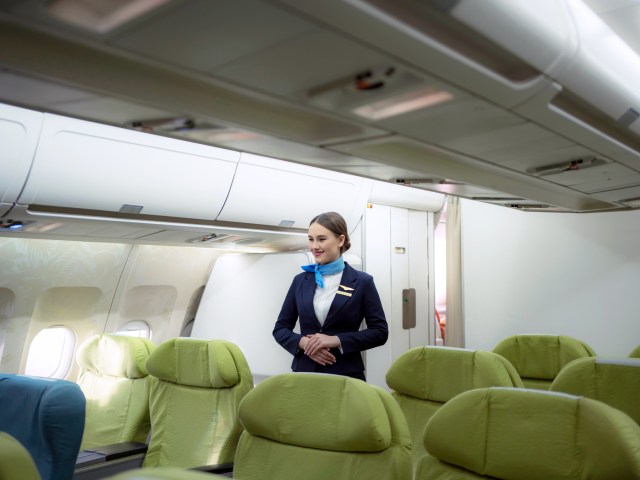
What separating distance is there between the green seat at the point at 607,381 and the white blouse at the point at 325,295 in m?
1.23

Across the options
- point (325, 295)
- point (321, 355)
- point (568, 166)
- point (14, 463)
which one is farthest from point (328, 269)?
point (14, 463)

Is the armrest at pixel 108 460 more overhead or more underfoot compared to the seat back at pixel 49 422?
Result: more underfoot

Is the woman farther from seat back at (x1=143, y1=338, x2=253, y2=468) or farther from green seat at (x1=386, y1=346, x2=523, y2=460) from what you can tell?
seat back at (x1=143, y1=338, x2=253, y2=468)

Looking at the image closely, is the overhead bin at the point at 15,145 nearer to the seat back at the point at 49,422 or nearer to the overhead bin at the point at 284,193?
the seat back at the point at 49,422

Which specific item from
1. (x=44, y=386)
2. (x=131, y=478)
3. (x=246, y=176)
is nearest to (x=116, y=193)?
(x=246, y=176)

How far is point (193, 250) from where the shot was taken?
5289 mm

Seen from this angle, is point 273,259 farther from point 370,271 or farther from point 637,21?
point 637,21

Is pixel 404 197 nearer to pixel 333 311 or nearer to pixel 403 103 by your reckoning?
pixel 333 311

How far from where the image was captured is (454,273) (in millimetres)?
6215

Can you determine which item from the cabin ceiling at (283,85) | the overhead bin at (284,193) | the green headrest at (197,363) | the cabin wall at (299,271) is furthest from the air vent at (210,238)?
the cabin ceiling at (283,85)

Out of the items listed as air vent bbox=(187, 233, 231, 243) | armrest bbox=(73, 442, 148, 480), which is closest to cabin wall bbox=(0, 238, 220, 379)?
air vent bbox=(187, 233, 231, 243)

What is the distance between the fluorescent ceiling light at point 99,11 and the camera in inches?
41.9

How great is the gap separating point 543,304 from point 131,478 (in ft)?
16.8

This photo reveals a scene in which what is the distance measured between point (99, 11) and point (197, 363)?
262 cm
